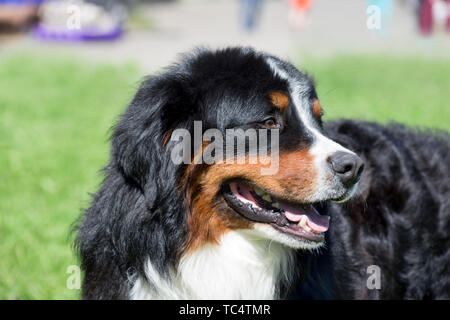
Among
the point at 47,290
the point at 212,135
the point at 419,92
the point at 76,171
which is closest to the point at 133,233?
the point at 212,135

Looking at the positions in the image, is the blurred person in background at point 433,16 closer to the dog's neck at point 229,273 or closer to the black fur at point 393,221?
the black fur at point 393,221

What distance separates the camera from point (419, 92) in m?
11.2

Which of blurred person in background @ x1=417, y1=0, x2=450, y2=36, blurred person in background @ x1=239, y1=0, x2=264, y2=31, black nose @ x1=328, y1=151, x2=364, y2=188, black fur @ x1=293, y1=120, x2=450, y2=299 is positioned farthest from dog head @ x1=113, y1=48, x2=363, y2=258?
blurred person in background @ x1=239, y1=0, x2=264, y2=31

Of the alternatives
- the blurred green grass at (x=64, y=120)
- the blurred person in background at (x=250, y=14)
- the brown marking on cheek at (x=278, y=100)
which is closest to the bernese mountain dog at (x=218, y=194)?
the brown marking on cheek at (x=278, y=100)

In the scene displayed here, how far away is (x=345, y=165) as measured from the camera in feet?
9.91

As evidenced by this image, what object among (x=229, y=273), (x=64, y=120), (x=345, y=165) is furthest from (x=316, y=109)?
(x=64, y=120)

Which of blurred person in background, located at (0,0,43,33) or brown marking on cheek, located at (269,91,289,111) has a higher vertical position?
blurred person in background, located at (0,0,43,33)

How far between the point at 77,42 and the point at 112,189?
12.7m

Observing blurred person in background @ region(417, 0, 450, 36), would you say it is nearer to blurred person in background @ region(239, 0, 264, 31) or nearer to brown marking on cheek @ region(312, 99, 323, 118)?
blurred person in background @ region(239, 0, 264, 31)

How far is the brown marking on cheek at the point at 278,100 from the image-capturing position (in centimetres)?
320

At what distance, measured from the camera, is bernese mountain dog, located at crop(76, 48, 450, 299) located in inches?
123

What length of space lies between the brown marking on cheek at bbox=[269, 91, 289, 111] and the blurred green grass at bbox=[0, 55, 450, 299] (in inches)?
36.1
